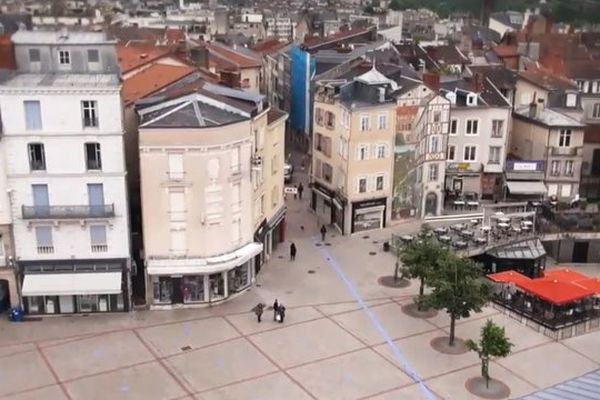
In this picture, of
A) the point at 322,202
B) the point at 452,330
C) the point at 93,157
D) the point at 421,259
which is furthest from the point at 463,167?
the point at 93,157

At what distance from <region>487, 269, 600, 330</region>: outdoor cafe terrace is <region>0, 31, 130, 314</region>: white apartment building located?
25495 mm

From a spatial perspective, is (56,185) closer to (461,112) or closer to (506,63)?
(461,112)

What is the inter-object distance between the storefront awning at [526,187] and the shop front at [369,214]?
43.7 ft

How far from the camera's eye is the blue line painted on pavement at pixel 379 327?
4216cm

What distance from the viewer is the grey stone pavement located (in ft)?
136

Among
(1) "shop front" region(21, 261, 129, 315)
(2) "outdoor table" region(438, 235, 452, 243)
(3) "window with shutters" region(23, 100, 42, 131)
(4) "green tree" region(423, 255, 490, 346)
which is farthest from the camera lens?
(2) "outdoor table" region(438, 235, 452, 243)

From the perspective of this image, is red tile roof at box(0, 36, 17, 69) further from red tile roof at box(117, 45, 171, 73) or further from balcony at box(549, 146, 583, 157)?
balcony at box(549, 146, 583, 157)

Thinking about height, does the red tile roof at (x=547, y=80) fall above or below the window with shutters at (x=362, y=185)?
above

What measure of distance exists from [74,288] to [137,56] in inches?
1319

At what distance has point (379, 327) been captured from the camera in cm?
4909

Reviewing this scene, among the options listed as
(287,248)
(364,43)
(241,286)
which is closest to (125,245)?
(241,286)

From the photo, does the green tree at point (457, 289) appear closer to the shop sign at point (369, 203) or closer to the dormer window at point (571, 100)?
the shop sign at point (369, 203)

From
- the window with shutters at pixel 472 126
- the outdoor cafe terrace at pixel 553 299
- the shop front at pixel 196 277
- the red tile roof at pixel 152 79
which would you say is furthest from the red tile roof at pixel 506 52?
the shop front at pixel 196 277

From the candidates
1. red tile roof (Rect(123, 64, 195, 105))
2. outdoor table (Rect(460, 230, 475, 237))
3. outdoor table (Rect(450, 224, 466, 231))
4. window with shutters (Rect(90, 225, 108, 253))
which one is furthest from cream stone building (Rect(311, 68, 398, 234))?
window with shutters (Rect(90, 225, 108, 253))
